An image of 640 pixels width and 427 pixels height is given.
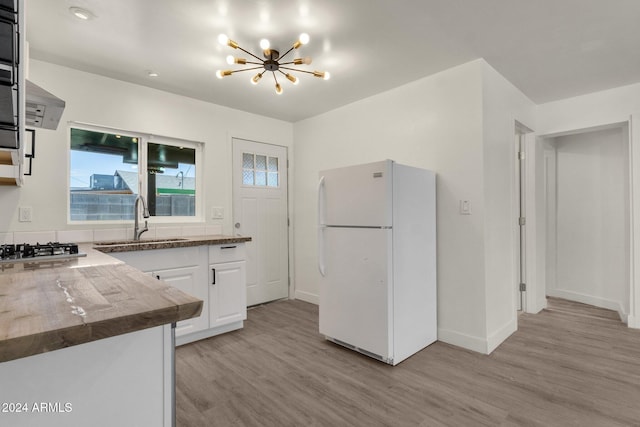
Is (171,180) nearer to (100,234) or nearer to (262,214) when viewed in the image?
(100,234)

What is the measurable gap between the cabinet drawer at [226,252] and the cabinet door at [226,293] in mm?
45

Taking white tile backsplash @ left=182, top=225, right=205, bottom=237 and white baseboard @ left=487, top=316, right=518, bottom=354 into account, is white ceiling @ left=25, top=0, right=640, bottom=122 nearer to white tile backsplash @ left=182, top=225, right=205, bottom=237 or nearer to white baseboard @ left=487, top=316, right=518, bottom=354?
white tile backsplash @ left=182, top=225, right=205, bottom=237

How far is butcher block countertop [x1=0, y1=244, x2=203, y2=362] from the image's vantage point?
0.58 m

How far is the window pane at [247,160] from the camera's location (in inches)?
154

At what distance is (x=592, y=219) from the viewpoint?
12.8 ft

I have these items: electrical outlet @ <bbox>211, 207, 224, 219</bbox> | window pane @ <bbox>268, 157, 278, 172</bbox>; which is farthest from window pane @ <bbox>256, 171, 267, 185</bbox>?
electrical outlet @ <bbox>211, 207, 224, 219</bbox>

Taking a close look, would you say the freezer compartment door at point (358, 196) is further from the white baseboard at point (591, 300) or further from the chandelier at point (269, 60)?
the white baseboard at point (591, 300)

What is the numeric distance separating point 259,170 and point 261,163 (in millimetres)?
99

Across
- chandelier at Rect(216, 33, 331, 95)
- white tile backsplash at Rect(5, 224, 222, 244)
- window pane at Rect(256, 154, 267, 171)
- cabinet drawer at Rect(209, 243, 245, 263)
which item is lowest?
cabinet drawer at Rect(209, 243, 245, 263)

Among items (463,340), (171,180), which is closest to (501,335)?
(463,340)

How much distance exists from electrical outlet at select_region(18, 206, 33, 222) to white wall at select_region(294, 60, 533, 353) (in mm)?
3086

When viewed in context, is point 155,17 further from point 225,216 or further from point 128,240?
point 225,216

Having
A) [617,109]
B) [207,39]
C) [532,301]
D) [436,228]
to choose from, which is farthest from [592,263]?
[207,39]

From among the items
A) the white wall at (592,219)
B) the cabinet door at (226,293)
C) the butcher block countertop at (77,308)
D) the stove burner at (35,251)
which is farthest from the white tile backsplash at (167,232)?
the white wall at (592,219)
